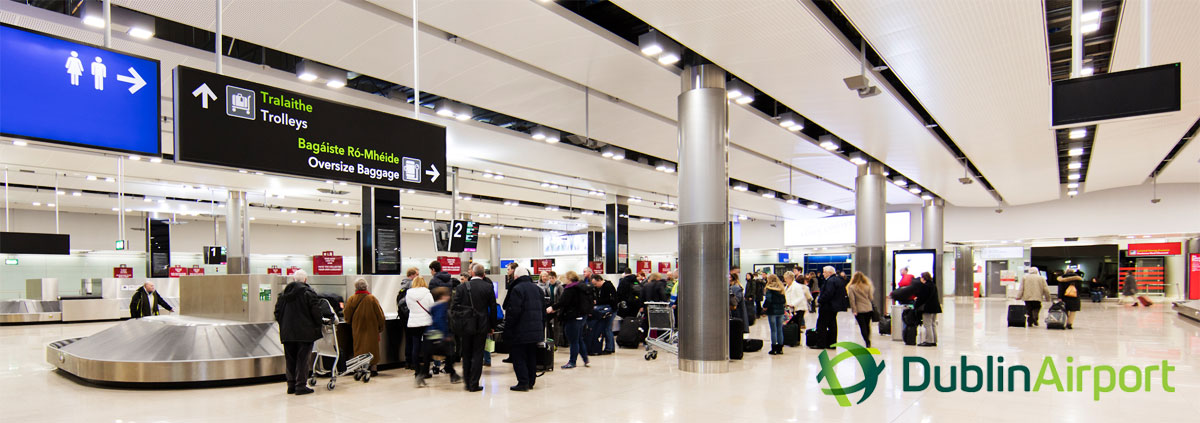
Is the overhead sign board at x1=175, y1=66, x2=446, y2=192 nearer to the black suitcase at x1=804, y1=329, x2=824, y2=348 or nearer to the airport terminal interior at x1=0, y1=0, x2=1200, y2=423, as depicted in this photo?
the airport terminal interior at x1=0, y1=0, x2=1200, y2=423

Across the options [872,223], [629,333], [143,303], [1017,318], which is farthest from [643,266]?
[143,303]

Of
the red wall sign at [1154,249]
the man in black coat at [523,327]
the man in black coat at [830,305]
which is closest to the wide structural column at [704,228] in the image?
the man in black coat at [523,327]

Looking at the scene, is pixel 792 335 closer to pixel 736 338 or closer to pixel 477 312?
pixel 736 338

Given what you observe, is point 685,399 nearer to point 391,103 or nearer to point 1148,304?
point 391,103

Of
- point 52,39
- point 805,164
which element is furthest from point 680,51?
point 805,164

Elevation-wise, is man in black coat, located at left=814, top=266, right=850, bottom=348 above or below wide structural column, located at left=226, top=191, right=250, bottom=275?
below

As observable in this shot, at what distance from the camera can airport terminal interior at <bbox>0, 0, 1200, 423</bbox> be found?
464 centimetres

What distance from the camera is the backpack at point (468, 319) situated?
23.4ft

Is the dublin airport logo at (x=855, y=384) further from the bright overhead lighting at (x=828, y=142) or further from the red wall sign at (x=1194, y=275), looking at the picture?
the red wall sign at (x=1194, y=275)

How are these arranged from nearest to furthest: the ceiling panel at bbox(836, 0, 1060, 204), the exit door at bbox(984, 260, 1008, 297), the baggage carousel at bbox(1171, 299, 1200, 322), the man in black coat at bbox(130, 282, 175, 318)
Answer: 1. the ceiling panel at bbox(836, 0, 1060, 204)
2. the man in black coat at bbox(130, 282, 175, 318)
3. the baggage carousel at bbox(1171, 299, 1200, 322)
4. the exit door at bbox(984, 260, 1008, 297)

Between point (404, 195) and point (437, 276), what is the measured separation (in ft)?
45.3

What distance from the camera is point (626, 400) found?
6.61 meters

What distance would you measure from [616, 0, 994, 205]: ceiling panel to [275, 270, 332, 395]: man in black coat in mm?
4689

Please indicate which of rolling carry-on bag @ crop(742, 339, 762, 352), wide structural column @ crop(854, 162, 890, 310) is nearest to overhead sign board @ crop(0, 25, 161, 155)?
rolling carry-on bag @ crop(742, 339, 762, 352)
